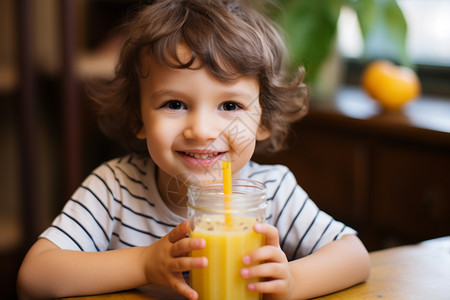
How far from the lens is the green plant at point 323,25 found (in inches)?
70.3

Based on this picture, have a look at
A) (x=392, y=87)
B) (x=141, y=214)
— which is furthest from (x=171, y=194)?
(x=392, y=87)

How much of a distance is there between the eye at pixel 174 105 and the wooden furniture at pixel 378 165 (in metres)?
0.87

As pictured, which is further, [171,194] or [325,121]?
[325,121]

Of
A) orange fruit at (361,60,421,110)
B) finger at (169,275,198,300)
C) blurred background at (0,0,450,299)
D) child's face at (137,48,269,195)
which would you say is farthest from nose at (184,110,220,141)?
orange fruit at (361,60,421,110)

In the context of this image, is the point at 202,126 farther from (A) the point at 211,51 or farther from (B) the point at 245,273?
(B) the point at 245,273

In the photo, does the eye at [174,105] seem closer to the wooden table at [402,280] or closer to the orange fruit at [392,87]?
the wooden table at [402,280]

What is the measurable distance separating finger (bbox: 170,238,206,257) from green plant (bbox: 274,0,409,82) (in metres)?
1.16

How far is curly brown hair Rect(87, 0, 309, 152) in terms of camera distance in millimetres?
848

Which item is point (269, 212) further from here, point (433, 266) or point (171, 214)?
point (433, 266)

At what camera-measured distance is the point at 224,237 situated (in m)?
0.68

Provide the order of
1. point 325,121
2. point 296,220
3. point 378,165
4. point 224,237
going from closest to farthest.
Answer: point 224,237 → point 296,220 → point 378,165 → point 325,121

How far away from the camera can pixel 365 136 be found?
5.93ft

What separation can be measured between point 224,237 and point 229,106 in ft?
0.84

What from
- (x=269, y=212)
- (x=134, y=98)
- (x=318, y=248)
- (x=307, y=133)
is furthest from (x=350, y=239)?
(x=307, y=133)
